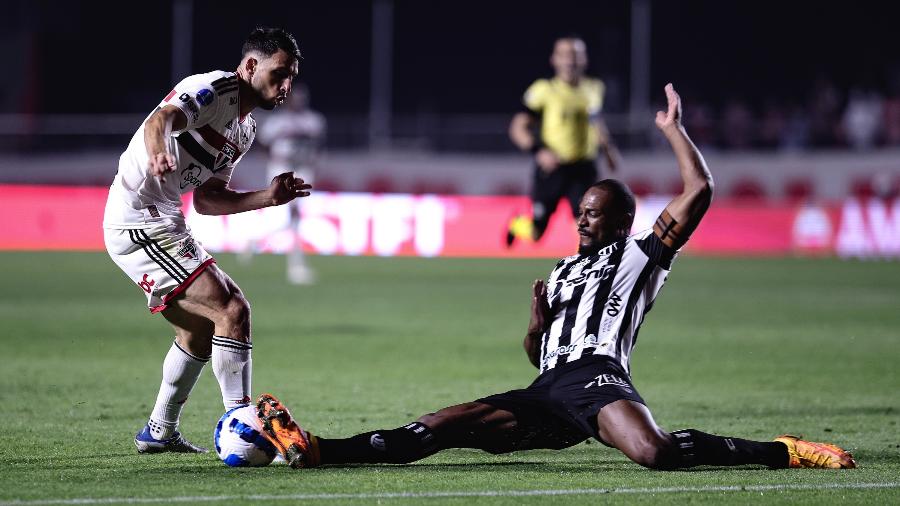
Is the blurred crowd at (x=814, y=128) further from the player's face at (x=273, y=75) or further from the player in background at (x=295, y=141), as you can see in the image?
the player's face at (x=273, y=75)

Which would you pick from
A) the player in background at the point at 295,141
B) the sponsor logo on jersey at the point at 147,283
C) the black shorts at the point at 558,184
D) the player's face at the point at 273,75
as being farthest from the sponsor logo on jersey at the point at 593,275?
the player in background at the point at 295,141

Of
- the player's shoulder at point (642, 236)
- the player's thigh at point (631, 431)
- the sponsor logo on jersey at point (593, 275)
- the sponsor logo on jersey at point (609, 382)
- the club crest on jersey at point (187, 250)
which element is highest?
the player's shoulder at point (642, 236)

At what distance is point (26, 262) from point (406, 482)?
17.8 metres

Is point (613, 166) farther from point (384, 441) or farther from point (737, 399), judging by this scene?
point (384, 441)

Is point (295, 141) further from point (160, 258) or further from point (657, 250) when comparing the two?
point (657, 250)

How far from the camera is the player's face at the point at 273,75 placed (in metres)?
6.61

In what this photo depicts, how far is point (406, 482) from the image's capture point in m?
5.91

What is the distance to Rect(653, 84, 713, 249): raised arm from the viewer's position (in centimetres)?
622

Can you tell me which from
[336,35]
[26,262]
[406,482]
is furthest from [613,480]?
[336,35]

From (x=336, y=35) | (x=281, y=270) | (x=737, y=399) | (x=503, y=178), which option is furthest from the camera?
(x=336, y=35)

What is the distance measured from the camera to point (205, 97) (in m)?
6.46

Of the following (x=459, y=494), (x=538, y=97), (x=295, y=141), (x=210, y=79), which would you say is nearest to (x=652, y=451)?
(x=459, y=494)

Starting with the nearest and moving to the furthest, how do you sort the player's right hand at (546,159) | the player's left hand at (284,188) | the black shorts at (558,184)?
the player's left hand at (284,188) < the player's right hand at (546,159) < the black shorts at (558,184)

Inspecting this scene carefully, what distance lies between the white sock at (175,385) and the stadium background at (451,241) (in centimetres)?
25
